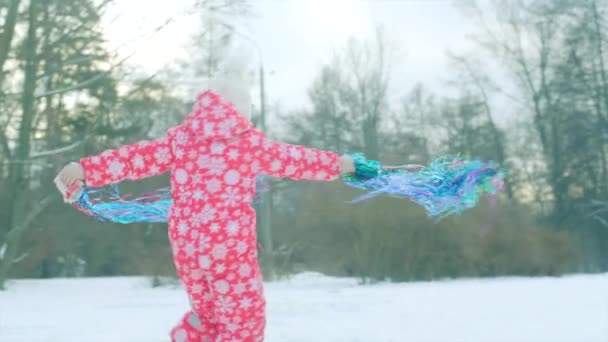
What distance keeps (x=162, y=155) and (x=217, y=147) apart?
0.86ft

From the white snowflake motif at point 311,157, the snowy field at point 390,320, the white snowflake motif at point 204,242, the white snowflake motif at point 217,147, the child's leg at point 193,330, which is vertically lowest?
the snowy field at point 390,320

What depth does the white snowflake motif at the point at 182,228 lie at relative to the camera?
2.92 meters

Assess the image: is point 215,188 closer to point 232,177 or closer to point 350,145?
point 232,177

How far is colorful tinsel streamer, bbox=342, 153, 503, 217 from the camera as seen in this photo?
136 inches

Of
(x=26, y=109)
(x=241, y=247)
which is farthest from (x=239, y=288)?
(x=26, y=109)

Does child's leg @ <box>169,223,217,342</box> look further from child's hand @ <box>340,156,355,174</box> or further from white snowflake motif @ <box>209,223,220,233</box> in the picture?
child's hand @ <box>340,156,355,174</box>

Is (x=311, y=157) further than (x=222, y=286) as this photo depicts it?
Yes

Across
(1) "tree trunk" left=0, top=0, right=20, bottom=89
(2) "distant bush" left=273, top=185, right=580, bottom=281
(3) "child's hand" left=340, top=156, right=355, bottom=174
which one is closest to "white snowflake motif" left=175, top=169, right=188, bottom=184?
(3) "child's hand" left=340, top=156, right=355, bottom=174

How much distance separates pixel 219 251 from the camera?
114 inches

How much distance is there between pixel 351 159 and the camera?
315 centimetres

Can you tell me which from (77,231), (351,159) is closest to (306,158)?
(351,159)

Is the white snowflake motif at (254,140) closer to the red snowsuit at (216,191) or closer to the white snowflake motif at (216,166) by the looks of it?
the red snowsuit at (216,191)

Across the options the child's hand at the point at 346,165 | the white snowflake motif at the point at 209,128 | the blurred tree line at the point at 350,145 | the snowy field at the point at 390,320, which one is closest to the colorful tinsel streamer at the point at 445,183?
the child's hand at the point at 346,165

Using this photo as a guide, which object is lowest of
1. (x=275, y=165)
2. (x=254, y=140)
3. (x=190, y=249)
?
(x=190, y=249)
